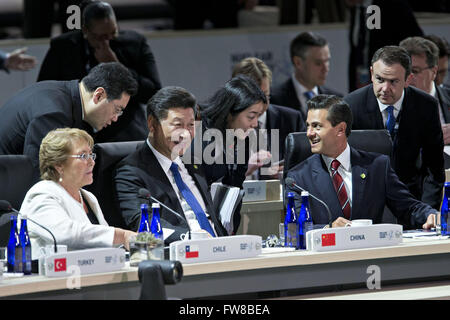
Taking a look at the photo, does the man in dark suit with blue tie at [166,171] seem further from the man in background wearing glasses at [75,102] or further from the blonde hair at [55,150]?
the blonde hair at [55,150]

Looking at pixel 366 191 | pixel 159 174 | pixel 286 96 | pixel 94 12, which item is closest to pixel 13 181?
pixel 159 174

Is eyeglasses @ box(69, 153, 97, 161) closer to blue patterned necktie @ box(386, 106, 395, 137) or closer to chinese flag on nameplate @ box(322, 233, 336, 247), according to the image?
chinese flag on nameplate @ box(322, 233, 336, 247)

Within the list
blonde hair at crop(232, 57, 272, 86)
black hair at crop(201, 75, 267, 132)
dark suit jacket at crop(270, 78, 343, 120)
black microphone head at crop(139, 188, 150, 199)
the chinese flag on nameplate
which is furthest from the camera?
dark suit jacket at crop(270, 78, 343, 120)

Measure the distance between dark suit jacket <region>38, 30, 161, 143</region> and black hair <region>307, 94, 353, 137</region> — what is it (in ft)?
4.49

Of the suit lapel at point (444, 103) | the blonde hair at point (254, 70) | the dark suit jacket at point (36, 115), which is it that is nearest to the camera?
the dark suit jacket at point (36, 115)

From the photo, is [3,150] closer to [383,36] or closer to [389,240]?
[389,240]

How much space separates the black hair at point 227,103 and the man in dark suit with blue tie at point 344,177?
1.29ft

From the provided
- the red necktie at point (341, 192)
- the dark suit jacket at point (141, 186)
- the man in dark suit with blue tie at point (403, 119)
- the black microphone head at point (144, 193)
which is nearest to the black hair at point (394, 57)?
the man in dark suit with blue tie at point (403, 119)

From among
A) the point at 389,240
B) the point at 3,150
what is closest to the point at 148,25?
the point at 3,150

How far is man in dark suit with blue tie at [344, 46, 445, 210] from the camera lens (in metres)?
4.59

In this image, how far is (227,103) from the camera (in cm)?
446

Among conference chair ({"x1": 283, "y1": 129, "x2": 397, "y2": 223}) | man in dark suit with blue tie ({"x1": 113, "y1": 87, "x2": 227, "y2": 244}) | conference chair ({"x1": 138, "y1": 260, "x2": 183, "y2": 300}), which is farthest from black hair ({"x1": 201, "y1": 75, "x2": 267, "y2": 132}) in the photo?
conference chair ({"x1": 138, "y1": 260, "x2": 183, "y2": 300})

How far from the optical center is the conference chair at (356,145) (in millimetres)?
4141

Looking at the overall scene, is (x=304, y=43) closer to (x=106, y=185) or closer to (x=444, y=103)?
(x=444, y=103)
